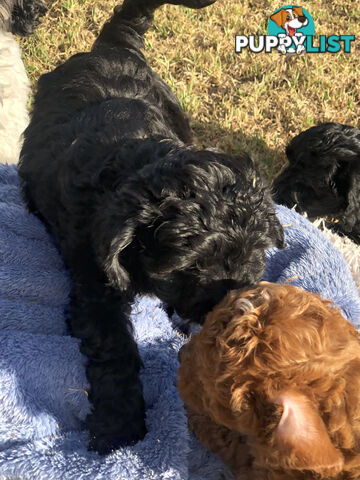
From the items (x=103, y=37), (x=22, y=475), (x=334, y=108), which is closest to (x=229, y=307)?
(x=22, y=475)

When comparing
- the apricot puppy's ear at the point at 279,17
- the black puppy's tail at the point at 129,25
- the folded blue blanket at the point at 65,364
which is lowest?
the folded blue blanket at the point at 65,364

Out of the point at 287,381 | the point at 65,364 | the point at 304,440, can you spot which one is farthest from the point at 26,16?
the point at 304,440

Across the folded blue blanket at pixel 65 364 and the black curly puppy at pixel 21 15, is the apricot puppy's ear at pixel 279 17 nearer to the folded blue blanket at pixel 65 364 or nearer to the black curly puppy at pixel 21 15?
the black curly puppy at pixel 21 15

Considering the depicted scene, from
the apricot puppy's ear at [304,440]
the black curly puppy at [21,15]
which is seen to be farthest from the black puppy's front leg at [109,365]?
the black curly puppy at [21,15]

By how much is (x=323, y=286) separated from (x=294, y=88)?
85.4 inches

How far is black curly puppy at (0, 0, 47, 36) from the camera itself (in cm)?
384

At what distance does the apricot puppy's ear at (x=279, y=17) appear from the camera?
14.6 feet

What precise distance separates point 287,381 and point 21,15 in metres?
3.74

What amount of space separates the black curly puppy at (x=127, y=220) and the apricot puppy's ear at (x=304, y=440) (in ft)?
1.97

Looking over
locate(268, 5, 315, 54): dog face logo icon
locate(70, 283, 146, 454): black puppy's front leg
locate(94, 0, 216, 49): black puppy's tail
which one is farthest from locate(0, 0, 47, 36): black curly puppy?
locate(70, 283, 146, 454): black puppy's front leg

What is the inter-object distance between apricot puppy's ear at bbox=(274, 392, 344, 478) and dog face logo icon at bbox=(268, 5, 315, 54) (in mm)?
3650

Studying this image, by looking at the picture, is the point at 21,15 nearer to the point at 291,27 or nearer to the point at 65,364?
the point at 291,27

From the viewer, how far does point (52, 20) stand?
4.29m

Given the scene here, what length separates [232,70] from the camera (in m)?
4.18
